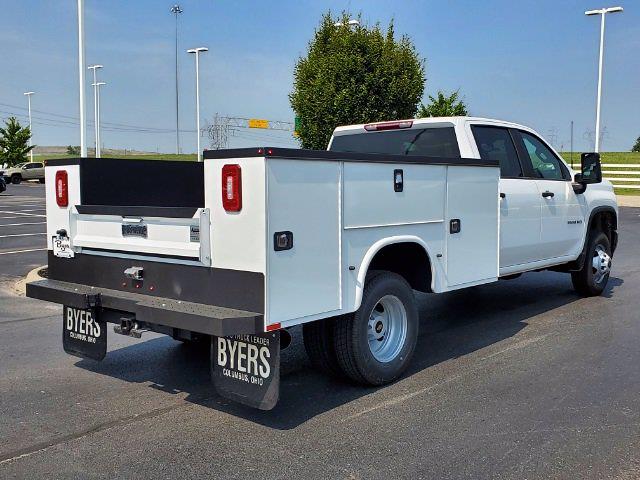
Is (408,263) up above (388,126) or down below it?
below

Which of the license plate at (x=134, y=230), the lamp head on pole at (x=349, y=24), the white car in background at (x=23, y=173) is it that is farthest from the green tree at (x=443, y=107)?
the white car in background at (x=23, y=173)

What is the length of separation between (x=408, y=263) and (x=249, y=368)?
1819 mm

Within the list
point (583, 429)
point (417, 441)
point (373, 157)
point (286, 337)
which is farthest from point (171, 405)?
point (583, 429)

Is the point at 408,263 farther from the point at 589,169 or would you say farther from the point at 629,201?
the point at 629,201

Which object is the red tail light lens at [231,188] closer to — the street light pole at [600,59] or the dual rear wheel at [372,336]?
the dual rear wheel at [372,336]

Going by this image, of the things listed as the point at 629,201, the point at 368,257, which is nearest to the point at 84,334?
the point at 368,257

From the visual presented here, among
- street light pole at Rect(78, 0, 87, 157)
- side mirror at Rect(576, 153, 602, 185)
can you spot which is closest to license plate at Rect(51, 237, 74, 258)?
side mirror at Rect(576, 153, 602, 185)

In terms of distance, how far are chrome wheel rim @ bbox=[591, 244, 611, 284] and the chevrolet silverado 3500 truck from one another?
2009mm

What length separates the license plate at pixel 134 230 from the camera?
4680mm

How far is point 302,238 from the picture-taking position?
13.9ft

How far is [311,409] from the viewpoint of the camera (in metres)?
4.79

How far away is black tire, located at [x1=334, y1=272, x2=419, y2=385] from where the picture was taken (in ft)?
16.1

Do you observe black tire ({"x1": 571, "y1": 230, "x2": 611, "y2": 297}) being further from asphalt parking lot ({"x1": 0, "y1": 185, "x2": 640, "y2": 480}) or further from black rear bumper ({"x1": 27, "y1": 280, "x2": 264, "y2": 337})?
black rear bumper ({"x1": 27, "y1": 280, "x2": 264, "y2": 337})

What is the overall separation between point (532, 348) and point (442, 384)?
4.83 feet
